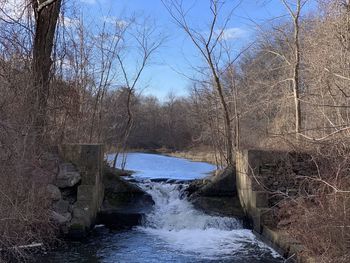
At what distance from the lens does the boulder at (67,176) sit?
11656mm

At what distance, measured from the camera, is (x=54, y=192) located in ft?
36.4

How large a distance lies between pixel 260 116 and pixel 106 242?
12.2 meters

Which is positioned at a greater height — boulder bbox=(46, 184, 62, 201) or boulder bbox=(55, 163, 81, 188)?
boulder bbox=(55, 163, 81, 188)

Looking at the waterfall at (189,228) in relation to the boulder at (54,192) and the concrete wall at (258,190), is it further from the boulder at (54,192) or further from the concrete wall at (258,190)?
the boulder at (54,192)

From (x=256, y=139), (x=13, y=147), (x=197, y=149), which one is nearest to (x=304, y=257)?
(x=13, y=147)

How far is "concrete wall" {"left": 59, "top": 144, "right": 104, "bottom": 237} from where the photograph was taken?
11336mm

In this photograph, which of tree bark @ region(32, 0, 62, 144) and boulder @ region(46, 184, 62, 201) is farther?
tree bark @ region(32, 0, 62, 144)

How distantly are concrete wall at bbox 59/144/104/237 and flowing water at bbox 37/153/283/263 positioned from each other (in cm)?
58

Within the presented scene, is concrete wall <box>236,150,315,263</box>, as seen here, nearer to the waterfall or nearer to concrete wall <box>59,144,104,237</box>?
the waterfall

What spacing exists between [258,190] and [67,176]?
4.83 m

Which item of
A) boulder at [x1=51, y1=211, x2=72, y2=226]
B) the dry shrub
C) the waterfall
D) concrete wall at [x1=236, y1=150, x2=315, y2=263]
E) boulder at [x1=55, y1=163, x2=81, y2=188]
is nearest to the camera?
the dry shrub

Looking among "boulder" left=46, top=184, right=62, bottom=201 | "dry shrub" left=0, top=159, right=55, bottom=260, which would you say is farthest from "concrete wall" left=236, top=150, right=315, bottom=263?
"boulder" left=46, top=184, right=62, bottom=201

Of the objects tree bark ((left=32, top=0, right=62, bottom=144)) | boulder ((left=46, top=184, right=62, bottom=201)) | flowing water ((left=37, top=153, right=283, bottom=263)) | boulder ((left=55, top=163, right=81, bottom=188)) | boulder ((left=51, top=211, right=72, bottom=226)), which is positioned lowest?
flowing water ((left=37, top=153, right=283, bottom=263))

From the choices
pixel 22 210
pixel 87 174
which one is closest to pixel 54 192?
pixel 87 174
